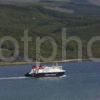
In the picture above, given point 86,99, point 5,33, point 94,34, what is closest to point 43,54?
point 5,33

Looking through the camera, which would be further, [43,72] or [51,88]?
[43,72]

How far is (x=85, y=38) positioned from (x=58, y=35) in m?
8.38

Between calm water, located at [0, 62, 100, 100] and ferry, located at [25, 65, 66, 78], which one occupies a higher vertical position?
ferry, located at [25, 65, 66, 78]

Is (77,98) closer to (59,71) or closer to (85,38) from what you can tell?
(59,71)

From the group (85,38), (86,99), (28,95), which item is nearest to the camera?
(86,99)

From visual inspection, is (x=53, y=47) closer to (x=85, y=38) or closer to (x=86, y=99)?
(x=85, y=38)

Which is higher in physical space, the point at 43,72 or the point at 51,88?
the point at 43,72

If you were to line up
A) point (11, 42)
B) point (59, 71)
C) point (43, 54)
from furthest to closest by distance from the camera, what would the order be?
point (11, 42) < point (43, 54) < point (59, 71)

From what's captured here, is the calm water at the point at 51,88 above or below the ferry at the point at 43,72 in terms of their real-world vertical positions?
below

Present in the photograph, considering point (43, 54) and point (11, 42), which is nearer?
point (43, 54)

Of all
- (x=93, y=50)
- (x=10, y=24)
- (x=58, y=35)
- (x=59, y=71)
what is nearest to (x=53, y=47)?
(x=93, y=50)

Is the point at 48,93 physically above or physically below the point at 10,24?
below

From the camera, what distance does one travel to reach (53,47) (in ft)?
508

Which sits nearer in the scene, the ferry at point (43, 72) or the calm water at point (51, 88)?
the calm water at point (51, 88)
